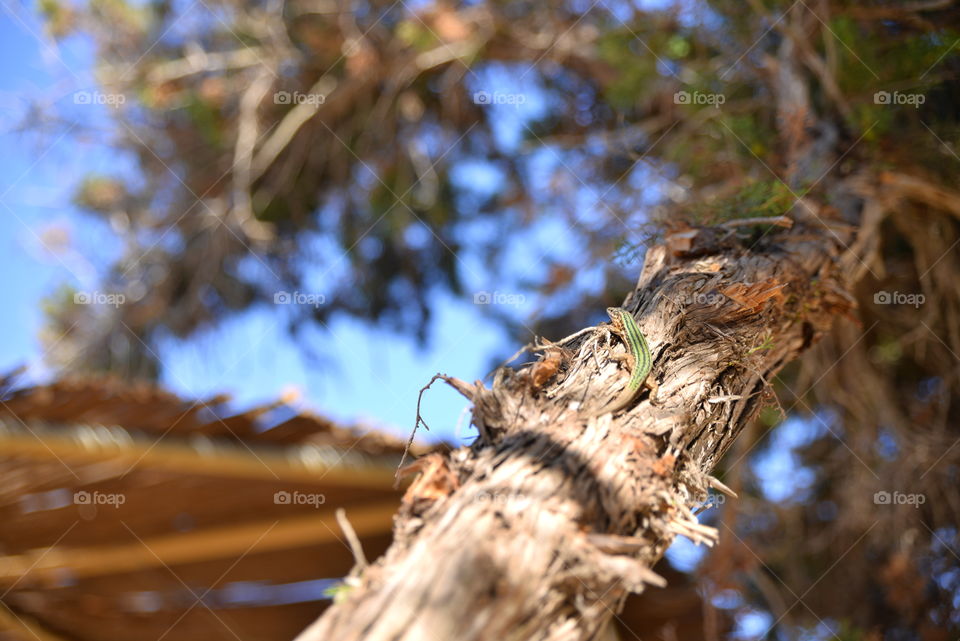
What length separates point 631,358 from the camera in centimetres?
132

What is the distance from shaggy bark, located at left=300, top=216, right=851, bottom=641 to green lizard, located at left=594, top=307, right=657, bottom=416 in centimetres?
2

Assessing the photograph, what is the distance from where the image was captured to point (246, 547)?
320 cm

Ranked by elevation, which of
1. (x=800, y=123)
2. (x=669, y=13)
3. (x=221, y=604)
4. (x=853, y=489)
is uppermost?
(x=669, y=13)

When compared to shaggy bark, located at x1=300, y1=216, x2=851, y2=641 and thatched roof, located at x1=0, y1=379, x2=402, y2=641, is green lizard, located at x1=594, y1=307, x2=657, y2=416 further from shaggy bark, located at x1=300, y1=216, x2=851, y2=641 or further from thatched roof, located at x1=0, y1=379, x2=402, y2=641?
thatched roof, located at x1=0, y1=379, x2=402, y2=641

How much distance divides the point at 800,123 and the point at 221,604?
3.05 metres

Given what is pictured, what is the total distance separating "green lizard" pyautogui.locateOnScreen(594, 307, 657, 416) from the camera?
4.04ft

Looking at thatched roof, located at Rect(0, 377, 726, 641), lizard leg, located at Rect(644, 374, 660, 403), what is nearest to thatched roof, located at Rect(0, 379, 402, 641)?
thatched roof, located at Rect(0, 377, 726, 641)

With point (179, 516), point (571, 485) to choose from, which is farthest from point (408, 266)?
point (571, 485)

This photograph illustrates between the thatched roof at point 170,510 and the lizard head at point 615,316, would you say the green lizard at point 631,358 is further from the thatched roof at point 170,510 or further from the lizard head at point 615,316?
the thatched roof at point 170,510

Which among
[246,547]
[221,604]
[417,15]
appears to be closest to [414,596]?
A: [246,547]

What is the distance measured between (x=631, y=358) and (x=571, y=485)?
1.21ft

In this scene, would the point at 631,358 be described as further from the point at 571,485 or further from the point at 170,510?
the point at 170,510

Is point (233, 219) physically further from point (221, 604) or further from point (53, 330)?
point (221, 604)

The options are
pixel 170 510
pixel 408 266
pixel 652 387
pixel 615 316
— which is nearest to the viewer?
pixel 652 387
